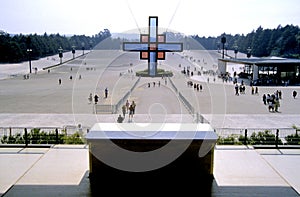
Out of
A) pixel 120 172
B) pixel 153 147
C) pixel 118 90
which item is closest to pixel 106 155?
pixel 120 172

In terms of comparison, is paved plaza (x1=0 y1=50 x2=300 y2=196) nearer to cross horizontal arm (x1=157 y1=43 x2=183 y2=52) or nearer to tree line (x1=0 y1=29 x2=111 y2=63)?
cross horizontal arm (x1=157 y1=43 x2=183 y2=52)

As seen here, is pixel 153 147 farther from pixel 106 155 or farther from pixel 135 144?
pixel 106 155

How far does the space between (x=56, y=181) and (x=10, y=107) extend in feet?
60.9

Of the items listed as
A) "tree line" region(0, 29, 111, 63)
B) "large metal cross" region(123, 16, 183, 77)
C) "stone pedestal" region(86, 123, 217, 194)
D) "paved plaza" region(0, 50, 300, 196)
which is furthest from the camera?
"tree line" region(0, 29, 111, 63)

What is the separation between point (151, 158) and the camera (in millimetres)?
7688

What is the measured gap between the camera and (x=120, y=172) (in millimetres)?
7598

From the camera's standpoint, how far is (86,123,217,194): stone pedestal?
748 centimetres

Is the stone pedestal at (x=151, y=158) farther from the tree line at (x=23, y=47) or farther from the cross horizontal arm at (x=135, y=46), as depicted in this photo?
the tree line at (x=23, y=47)

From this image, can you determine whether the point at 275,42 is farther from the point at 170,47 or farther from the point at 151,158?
the point at 151,158

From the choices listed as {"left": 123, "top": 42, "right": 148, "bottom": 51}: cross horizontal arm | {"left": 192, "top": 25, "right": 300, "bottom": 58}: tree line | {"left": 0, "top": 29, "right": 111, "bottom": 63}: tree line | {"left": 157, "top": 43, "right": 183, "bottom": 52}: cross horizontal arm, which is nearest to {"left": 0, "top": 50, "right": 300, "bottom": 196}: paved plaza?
{"left": 123, "top": 42, "right": 148, "bottom": 51}: cross horizontal arm

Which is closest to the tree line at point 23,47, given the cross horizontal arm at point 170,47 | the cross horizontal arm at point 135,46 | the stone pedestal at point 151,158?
the cross horizontal arm at point 135,46

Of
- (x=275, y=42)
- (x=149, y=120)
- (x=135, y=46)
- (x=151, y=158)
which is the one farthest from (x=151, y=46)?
(x=275, y=42)

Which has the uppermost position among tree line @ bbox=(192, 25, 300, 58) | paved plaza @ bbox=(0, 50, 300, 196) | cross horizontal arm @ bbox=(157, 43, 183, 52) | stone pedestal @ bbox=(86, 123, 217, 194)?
tree line @ bbox=(192, 25, 300, 58)

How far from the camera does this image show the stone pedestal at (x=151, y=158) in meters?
7.48
